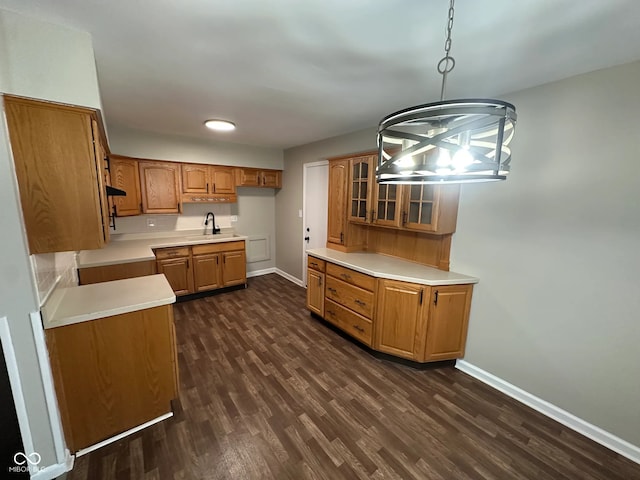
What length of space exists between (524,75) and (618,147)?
753 mm

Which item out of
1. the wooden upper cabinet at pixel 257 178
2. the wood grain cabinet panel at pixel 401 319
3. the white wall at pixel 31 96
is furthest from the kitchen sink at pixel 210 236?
the wood grain cabinet panel at pixel 401 319

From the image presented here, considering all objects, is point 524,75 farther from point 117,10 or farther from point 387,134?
point 117,10

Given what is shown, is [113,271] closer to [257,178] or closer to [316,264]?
[316,264]

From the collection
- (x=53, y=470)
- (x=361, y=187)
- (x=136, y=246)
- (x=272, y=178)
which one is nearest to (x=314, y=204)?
Result: (x=272, y=178)

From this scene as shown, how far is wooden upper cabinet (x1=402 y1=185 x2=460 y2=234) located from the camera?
2.43 meters

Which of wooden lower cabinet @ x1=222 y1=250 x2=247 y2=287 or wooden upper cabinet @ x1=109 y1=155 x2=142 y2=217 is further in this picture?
wooden lower cabinet @ x1=222 y1=250 x2=247 y2=287

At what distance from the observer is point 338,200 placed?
11.3ft

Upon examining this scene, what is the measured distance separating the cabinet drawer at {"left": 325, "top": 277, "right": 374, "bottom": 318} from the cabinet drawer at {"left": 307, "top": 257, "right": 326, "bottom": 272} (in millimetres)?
182

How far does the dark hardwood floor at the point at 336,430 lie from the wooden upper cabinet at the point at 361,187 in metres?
1.55

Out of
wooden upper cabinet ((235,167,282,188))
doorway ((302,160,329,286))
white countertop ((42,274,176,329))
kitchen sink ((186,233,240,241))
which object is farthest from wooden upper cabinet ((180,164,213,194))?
white countertop ((42,274,176,329))

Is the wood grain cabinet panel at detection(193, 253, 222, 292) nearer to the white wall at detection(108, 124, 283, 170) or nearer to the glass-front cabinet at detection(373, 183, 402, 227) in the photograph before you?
the white wall at detection(108, 124, 283, 170)

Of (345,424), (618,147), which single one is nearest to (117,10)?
(345,424)

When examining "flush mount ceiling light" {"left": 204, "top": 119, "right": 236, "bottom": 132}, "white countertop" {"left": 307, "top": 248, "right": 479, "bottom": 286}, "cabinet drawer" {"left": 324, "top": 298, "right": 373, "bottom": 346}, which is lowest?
"cabinet drawer" {"left": 324, "top": 298, "right": 373, "bottom": 346}

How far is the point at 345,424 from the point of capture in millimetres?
1929
